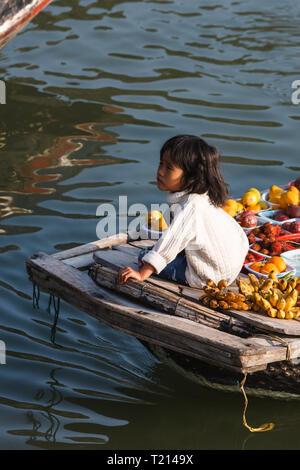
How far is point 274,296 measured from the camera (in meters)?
Answer: 4.55

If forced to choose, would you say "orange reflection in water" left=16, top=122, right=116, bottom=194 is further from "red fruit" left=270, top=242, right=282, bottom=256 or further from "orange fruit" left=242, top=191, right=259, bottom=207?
"red fruit" left=270, top=242, right=282, bottom=256

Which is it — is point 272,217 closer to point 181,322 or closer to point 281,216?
point 281,216

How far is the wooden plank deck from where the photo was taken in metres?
4.23

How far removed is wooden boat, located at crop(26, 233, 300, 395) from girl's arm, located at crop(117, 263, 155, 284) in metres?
0.11

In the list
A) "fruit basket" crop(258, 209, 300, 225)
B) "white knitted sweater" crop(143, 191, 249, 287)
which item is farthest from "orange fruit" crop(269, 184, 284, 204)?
"white knitted sweater" crop(143, 191, 249, 287)

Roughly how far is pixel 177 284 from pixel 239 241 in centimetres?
46

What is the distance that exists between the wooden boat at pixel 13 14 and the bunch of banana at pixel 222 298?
4339mm

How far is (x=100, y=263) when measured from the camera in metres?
5.13

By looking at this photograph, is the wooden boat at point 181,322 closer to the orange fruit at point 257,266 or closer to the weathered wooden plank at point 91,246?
the weathered wooden plank at point 91,246

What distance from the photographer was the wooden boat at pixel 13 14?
7.88 m

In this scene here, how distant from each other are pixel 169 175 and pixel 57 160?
4340 millimetres

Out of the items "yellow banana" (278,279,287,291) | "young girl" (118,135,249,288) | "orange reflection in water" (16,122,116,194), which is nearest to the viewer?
"young girl" (118,135,249,288)

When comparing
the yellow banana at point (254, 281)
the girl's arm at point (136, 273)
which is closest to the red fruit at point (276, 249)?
the yellow banana at point (254, 281)
